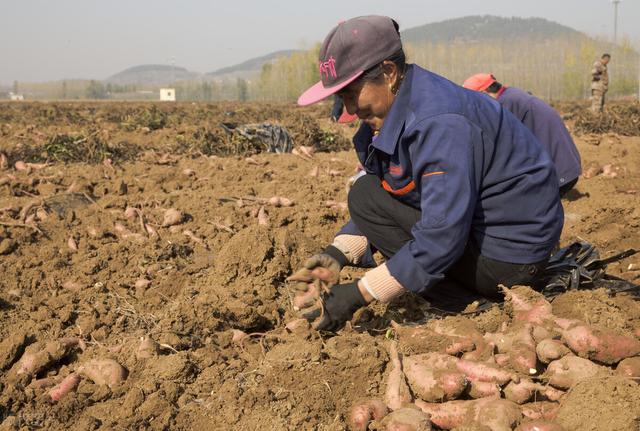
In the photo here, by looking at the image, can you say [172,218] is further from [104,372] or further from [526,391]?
[526,391]

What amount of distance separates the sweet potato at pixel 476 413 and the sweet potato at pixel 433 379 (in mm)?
31

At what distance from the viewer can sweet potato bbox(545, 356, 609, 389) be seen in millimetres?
1902

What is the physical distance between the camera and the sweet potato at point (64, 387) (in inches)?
91.8

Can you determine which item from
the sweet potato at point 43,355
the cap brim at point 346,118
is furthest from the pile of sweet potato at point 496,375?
the sweet potato at point 43,355

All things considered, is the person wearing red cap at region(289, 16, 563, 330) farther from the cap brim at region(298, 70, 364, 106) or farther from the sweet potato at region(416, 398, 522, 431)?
the sweet potato at region(416, 398, 522, 431)

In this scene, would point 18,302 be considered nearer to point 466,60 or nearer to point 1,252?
point 1,252

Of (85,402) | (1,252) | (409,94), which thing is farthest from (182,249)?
(409,94)

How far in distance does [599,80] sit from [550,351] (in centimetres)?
1359

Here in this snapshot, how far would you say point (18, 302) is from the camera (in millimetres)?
3318

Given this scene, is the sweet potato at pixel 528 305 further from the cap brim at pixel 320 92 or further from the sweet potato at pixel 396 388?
the cap brim at pixel 320 92

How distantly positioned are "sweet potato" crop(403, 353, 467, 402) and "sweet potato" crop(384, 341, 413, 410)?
29 millimetres

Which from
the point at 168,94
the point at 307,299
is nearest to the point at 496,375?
the point at 307,299

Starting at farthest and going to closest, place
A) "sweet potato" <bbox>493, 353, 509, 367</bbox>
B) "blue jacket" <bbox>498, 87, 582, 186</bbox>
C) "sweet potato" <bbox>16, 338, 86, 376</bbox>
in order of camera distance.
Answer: "blue jacket" <bbox>498, 87, 582, 186</bbox>, "sweet potato" <bbox>16, 338, 86, 376</bbox>, "sweet potato" <bbox>493, 353, 509, 367</bbox>

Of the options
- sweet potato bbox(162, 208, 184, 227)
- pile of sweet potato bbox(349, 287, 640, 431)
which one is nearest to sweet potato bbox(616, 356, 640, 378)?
pile of sweet potato bbox(349, 287, 640, 431)
